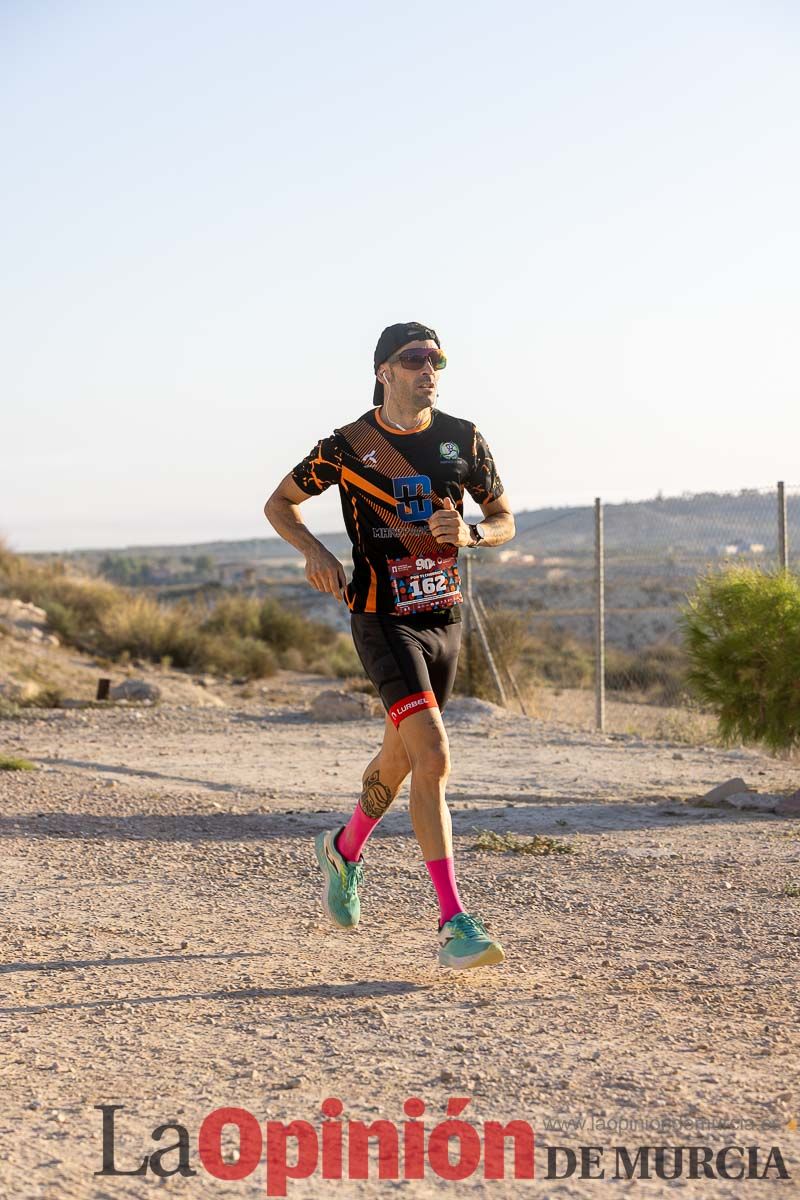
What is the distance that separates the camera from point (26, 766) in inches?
430

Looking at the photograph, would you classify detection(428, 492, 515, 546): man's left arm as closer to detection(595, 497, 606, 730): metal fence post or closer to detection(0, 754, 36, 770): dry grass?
detection(0, 754, 36, 770): dry grass

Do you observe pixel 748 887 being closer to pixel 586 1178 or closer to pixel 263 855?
pixel 263 855

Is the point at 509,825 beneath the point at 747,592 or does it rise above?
beneath

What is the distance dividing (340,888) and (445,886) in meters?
0.67

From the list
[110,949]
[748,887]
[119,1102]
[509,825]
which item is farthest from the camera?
[509,825]

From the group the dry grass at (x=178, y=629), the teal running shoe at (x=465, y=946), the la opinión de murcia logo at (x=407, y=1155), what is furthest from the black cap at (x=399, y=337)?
the dry grass at (x=178, y=629)

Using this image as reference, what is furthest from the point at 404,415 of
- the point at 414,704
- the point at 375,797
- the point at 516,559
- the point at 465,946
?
the point at 516,559

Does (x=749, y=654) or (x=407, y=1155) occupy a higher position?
(x=749, y=654)

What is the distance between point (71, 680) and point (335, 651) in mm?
8571

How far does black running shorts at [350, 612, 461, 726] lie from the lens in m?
5.29

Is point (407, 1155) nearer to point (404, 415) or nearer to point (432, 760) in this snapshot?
point (432, 760)

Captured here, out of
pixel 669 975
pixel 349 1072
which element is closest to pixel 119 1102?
pixel 349 1072

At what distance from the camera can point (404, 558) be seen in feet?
17.8

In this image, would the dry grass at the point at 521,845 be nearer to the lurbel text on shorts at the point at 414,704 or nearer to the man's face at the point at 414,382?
the lurbel text on shorts at the point at 414,704
